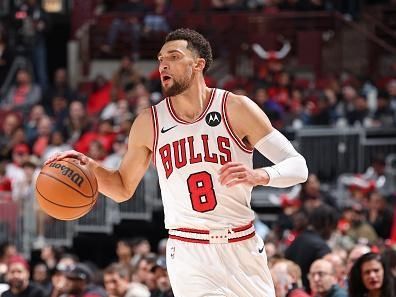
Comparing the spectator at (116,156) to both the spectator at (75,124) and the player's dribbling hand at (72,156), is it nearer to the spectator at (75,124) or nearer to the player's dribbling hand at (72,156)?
the spectator at (75,124)

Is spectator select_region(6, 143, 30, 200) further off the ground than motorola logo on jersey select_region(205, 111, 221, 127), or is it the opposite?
motorola logo on jersey select_region(205, 111, 221, 127)

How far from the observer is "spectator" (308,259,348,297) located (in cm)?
930

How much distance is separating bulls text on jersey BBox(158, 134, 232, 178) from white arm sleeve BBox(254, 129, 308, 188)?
21 cm

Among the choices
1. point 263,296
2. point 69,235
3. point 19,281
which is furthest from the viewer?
point 69,235

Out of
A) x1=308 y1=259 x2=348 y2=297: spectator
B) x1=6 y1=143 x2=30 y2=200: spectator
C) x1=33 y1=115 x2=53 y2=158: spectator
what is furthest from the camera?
x1=33 y1=115 x2=53 y2=158: spectator

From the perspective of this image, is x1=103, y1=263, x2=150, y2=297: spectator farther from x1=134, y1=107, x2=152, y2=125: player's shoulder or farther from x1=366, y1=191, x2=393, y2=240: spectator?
x1=366, y1=191, x2=393, y2=240: spectator

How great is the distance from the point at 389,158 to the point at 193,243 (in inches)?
398

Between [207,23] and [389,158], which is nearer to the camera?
[389,158]

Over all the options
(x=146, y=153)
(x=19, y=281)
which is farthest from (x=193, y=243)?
(x=19, y=281)

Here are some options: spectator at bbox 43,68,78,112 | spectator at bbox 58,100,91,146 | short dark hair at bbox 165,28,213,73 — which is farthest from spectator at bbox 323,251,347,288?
spectator at bbox 43,68,78,112

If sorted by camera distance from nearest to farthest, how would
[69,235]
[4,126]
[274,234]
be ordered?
[274,234] < [69,235] < [4,126]

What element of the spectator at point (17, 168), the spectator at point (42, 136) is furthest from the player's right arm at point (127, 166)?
the spectator at point (42, 136)

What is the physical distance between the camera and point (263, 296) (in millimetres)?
6992

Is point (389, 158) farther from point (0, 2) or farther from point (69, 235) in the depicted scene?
point (0, 2)
